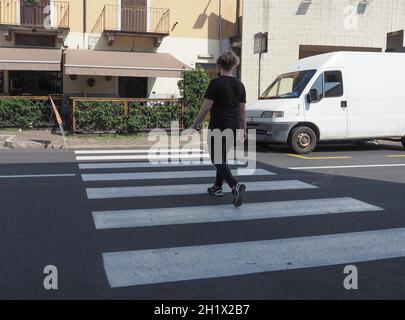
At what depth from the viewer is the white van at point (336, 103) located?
1227 cm

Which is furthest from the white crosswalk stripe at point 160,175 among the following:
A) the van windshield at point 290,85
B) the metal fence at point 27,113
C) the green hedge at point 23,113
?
the green hedge at point 23,113

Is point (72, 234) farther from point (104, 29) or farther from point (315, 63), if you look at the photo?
point (104, 29)

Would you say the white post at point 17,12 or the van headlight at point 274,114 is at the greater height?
the white post at point 17,12

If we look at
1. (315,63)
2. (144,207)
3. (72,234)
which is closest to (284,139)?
(315,63)

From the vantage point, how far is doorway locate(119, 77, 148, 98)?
864 inches

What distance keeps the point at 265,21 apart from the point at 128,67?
608 cm

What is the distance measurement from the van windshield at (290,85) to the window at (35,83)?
427 inches

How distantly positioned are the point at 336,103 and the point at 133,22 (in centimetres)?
1143

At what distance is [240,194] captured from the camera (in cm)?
650

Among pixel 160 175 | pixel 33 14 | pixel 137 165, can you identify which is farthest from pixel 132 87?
pixel 160 175

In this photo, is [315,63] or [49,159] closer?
[49,159]

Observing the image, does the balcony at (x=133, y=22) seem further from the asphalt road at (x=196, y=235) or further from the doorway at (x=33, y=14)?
the asphalt road at (x=196, y=235)

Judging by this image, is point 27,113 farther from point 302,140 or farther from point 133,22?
point 302,140

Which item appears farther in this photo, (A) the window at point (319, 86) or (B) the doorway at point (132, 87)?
(B) the doorway at point (132, 87)
